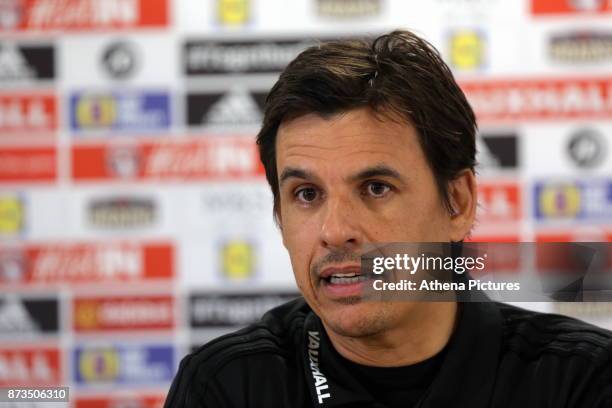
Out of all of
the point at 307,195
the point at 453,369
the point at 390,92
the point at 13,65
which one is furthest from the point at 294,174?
the point at 13,65

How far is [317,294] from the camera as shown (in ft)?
3.15

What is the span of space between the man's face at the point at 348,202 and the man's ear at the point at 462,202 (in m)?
0.06

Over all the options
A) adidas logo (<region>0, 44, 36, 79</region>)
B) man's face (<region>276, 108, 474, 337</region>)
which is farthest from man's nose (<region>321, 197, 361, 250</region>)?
adidas logo (<region>0, 44, 36, 79</region>)

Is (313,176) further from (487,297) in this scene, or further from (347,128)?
(487,297)

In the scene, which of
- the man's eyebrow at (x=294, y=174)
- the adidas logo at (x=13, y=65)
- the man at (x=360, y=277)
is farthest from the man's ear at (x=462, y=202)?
the adidas logo at (x=13, y=65)

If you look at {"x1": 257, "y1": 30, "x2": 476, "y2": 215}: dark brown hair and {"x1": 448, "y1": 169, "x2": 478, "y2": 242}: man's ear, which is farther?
{"x1": 448, "y1": 169, "x2": 478, "y2": 242}: man's ear

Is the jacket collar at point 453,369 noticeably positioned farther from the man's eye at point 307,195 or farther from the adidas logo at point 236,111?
the adidas logo at point 236,111

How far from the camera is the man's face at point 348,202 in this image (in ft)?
3.01

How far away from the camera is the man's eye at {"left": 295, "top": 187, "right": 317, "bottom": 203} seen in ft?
3.24

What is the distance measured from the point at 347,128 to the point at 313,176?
7cm

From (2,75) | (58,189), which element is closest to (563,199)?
(58,189)

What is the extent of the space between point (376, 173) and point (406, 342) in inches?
8.5

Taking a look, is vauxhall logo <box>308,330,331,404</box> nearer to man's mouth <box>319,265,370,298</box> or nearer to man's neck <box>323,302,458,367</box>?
man's neck <box>323,302,458,367</box>

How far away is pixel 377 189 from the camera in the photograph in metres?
0.97
